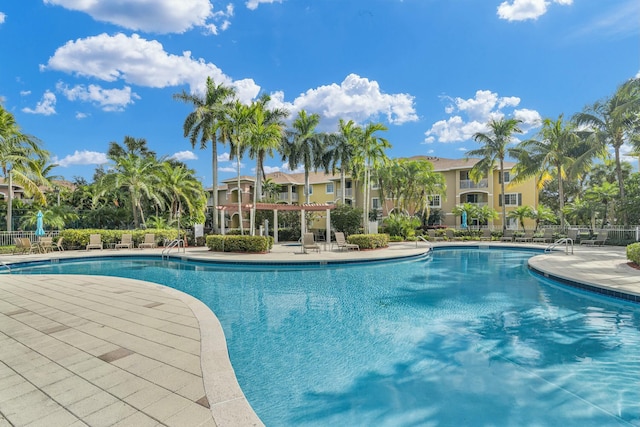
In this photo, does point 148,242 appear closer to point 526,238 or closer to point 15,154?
point 15,154

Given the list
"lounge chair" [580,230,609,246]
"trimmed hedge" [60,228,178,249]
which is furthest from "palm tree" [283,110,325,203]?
"lounge chair" [580,230,609,246]

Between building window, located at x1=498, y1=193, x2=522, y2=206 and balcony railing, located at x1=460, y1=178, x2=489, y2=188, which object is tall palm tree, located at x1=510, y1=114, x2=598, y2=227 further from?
balcony railing, located at x1=460, y1=178, x2=489, y2=188

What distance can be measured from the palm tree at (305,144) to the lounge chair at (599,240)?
19.8 meters

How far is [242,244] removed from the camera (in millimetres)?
17547

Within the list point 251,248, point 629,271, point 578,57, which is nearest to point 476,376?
point 629,271

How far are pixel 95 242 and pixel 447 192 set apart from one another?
32757 millimetres

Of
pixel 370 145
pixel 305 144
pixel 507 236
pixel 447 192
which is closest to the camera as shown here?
pixel 370 145

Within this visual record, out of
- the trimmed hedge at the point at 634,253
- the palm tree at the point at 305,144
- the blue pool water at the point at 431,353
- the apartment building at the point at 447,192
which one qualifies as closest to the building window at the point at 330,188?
the apartment building at the point at 447,192

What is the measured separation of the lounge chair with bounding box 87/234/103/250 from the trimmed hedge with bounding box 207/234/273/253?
7078mm

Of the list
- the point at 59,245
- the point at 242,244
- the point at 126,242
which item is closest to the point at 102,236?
the point at 126,242

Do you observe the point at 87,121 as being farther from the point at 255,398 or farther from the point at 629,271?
the point at 629,271

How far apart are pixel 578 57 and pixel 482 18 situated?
4637 mm

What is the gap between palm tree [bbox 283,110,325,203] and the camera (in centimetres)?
2898

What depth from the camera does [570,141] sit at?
23422 millimetres
